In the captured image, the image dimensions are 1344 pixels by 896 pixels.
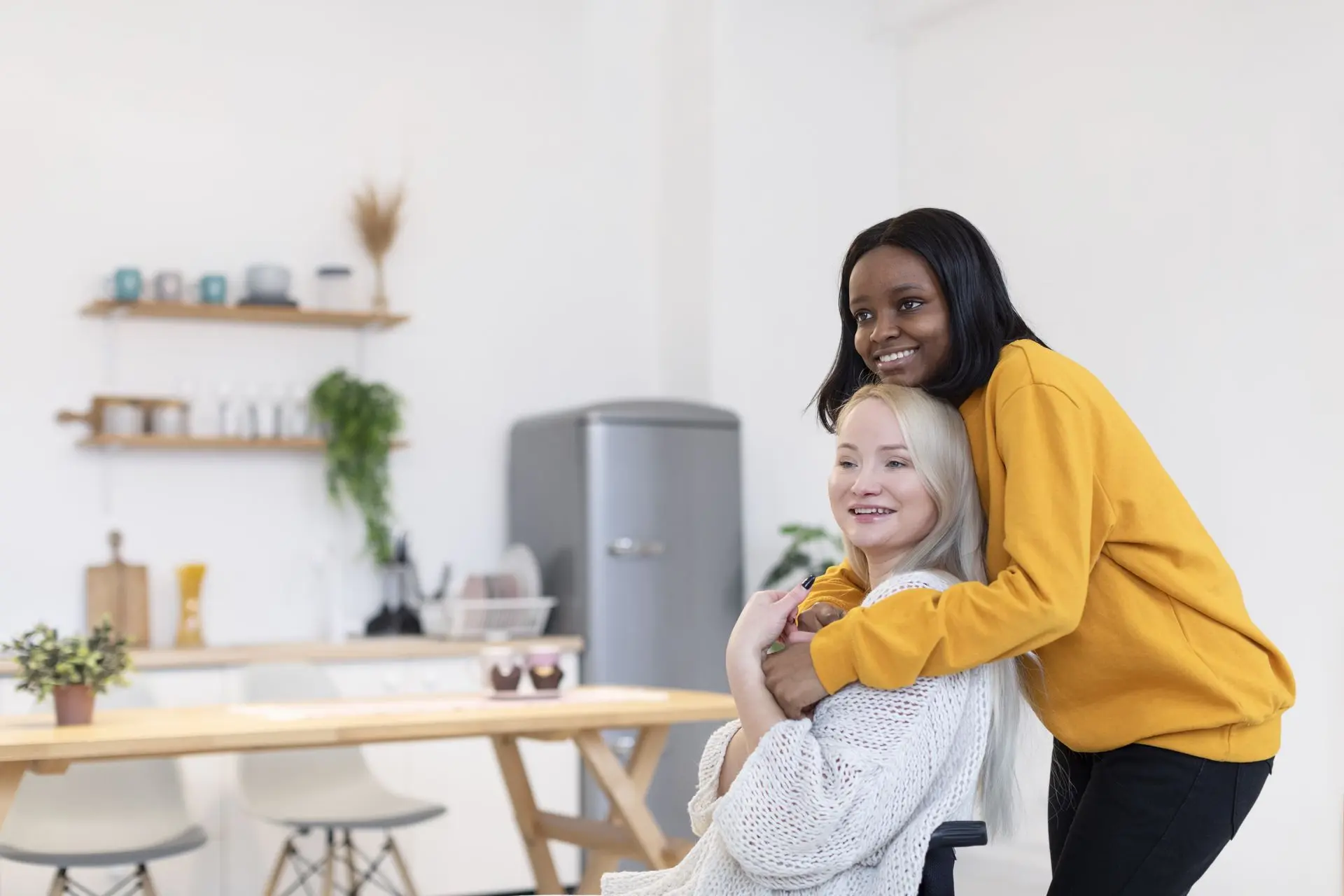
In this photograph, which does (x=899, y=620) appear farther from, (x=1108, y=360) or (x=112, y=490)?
(x=112, y=490)

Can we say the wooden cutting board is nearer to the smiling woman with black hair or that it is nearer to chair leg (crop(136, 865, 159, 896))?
chair leg (crop(136, 865, 159, 896))

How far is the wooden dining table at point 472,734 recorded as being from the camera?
282cm

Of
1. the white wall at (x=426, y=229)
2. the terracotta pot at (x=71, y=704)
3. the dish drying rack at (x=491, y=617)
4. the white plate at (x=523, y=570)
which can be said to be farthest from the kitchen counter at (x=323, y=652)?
the terracotta pot at (x=71, y=704)

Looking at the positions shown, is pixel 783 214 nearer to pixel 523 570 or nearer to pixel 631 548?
pixel 631 548

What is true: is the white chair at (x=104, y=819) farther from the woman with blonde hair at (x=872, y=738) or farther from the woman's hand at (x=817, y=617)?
the woman's hand at (x=817, y=617)

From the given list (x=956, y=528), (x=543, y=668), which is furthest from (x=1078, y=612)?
(x=543, y=668)

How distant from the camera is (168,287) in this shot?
16.0ft

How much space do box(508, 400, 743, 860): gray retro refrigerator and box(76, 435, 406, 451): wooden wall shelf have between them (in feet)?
2.26

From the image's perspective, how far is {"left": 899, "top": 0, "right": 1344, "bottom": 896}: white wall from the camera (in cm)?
402

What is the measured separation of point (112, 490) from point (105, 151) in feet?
3.78

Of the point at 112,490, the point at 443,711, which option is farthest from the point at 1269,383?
the point at 112,490

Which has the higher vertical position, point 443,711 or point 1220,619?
point 1220,619

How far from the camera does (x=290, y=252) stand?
5.23 meters

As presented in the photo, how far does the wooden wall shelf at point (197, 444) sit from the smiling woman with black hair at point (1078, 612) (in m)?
3.43
